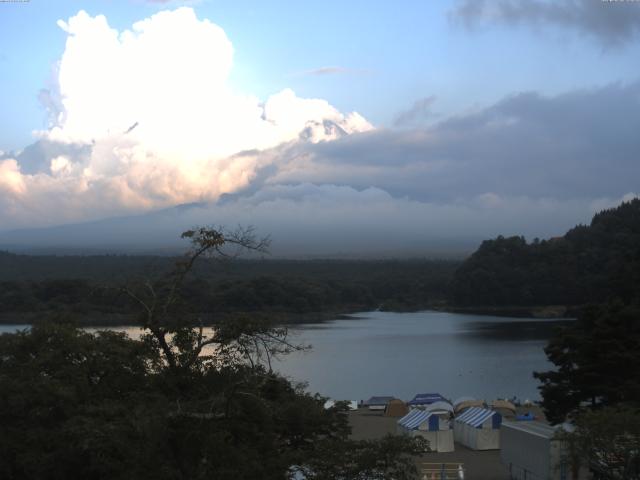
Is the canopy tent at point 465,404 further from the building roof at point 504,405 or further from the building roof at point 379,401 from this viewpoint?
the building roof at point 379,401

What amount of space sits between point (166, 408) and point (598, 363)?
1185cm

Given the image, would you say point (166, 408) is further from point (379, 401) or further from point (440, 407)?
point (379, 401)

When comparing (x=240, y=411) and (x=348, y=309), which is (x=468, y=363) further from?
(x=348, y=309)

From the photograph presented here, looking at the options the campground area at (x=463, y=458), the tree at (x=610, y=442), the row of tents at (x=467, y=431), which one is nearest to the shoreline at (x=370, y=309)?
the campground area at (x=463, y=458)

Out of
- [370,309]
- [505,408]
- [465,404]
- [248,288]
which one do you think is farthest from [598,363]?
[370,309]

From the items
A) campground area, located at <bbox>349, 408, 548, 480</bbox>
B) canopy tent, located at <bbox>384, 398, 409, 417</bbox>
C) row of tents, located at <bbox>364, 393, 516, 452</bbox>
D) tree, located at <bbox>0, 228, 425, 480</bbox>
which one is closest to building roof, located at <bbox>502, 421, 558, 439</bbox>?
campground area, located at <bbox>349, 408, 548, 480</bbox>

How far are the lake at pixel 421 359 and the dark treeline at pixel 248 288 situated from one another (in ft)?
14.4

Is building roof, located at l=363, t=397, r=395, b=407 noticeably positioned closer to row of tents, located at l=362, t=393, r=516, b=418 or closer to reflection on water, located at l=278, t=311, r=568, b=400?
row of tents, located at l=362, t=393, r=516, b=418

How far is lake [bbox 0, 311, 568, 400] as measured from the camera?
1312 inches

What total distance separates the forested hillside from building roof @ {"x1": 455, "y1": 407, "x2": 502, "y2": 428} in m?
53.9

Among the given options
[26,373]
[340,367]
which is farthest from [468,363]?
[26,373]

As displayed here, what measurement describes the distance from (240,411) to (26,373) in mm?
3563

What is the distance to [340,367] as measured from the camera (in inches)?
1558

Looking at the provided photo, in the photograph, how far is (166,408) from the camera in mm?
7230
